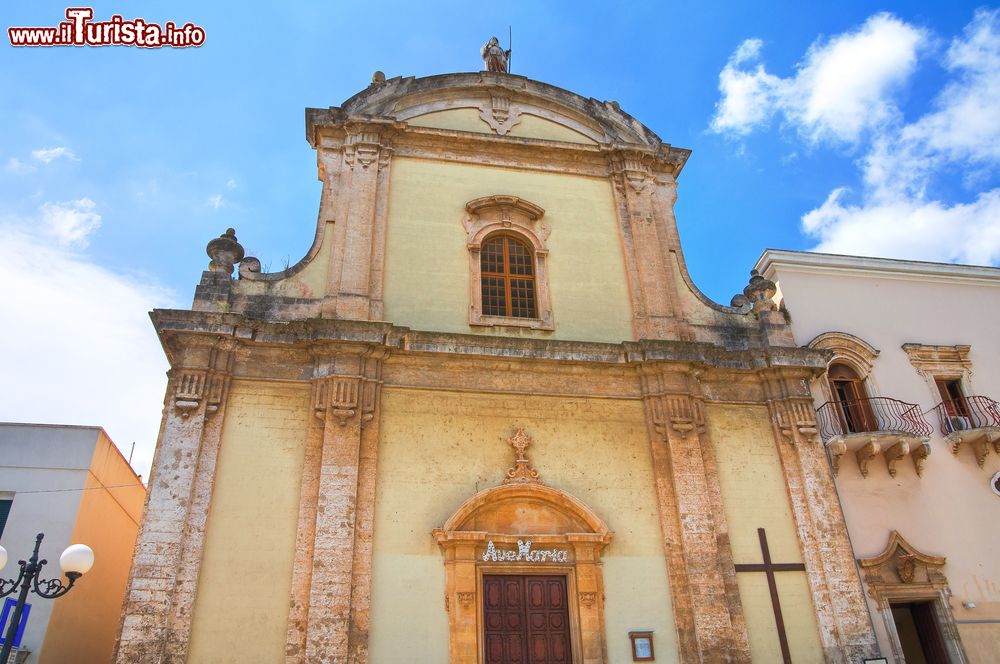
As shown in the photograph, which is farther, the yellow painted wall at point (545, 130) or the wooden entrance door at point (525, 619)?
the yellow painted wall at point (545, 130)

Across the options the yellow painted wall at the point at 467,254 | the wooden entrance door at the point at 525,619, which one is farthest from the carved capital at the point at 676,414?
the wooden entrance door at the point at 525,619

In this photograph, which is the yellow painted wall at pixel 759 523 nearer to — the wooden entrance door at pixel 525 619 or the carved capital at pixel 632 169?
the wooden entrance door at pixel 525 619

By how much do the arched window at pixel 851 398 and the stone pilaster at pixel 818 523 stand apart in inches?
49.9

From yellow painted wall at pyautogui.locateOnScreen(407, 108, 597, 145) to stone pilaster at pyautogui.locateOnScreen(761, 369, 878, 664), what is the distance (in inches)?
263

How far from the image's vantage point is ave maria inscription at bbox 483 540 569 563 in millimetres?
10773

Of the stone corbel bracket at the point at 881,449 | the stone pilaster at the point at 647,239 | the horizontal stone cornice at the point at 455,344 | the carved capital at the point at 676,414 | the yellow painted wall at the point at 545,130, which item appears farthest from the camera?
the yellow painted wall at the point at 545,130

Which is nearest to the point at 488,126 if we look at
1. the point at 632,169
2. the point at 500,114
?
the point at 500,114

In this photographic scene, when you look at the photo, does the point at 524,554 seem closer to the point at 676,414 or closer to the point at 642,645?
the point at 642,645

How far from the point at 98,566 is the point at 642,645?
1062 cm

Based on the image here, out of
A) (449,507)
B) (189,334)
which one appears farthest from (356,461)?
(189,334)

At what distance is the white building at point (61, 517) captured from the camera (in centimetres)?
1206

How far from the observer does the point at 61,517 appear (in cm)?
1245

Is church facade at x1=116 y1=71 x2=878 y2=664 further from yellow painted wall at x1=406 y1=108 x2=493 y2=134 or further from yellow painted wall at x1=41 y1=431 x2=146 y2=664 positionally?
yellow painted wall at x1=41 y1=431 x2=146 y2=664

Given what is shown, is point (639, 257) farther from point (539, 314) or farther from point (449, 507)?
point (449, 507)
